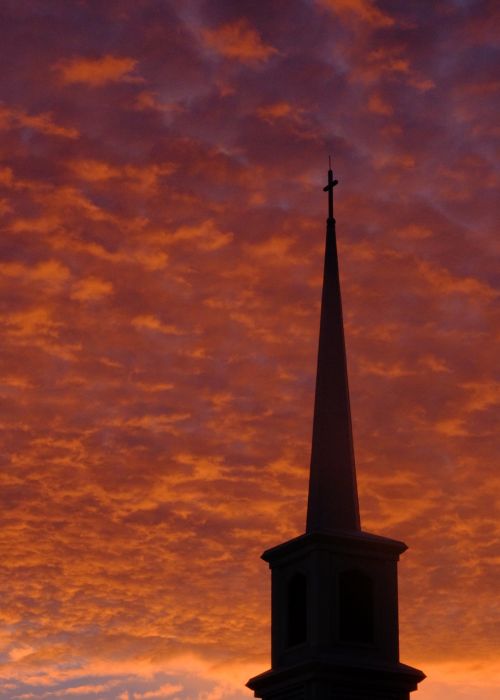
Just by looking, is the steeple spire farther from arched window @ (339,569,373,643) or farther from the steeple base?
the steeple base

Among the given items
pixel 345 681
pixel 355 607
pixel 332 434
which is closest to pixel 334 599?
pixel 355 607

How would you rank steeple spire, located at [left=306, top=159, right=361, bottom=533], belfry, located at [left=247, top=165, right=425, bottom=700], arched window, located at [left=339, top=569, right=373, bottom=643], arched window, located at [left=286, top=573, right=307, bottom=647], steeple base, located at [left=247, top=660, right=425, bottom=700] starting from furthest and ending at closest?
steeple spire, located at [left=306, top=159, right=361, bottom=533], arched window, located at [left=286, top=573, right=307, bottom=647], arched window, located at [left=339, top=569, right=373, bottom=643], belfry, located at [left=247, top=165, right=425, bottom=700], steeple base, located at [left=247, top=660, right=425, bottom=700]

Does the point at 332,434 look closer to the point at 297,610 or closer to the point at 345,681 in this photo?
the point at 297,610

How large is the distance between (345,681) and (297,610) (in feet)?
10.4

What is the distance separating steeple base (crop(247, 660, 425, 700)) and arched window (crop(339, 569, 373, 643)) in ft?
3.82

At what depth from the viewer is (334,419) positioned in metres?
58.0

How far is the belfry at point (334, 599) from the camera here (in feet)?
176

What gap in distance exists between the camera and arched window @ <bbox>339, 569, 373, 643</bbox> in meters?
54.3

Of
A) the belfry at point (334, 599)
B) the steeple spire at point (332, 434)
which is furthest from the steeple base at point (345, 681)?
the steeple spire at point (332, 434)

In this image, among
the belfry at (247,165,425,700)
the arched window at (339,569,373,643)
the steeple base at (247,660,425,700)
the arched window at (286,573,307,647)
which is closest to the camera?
the steeple base at (247,660,425,700)

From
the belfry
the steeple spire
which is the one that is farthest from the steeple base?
the steeple spire

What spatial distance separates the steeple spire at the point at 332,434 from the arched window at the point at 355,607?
1698mm

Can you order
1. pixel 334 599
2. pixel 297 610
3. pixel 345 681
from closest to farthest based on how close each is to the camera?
1. pixel 345 681
2. pixel 334 599
3. pixel 297 610

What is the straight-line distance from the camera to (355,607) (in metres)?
54.7
